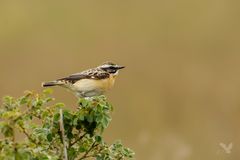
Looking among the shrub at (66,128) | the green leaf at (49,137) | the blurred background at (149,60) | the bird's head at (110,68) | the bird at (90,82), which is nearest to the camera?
the shrub at (66,128)

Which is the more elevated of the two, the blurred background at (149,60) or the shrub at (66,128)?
the blurred background at (149,60)

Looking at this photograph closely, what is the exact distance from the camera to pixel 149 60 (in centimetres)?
1431

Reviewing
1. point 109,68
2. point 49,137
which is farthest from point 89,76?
point 49,137

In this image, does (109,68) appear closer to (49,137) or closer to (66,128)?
(66,128)

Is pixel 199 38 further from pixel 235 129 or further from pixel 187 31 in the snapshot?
pixel 235 129

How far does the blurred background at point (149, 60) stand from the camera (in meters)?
10.6

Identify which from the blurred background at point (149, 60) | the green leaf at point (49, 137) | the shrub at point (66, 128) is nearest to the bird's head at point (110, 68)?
the blurred background at point (149, 60)

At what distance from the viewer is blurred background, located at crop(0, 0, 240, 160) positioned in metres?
10.6

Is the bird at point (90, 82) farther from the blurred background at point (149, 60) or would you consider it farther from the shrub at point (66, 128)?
the shrub at point (66, 128)

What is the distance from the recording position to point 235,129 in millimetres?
10398

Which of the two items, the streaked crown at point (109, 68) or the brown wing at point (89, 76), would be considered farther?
the streaked crown at point (109, 68)

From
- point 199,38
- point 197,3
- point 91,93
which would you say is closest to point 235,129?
point 91,93

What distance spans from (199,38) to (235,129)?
18.8 ft

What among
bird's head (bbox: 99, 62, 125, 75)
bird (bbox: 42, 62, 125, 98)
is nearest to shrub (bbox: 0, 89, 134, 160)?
bird (bbox: 42, 62, 125, 98)
